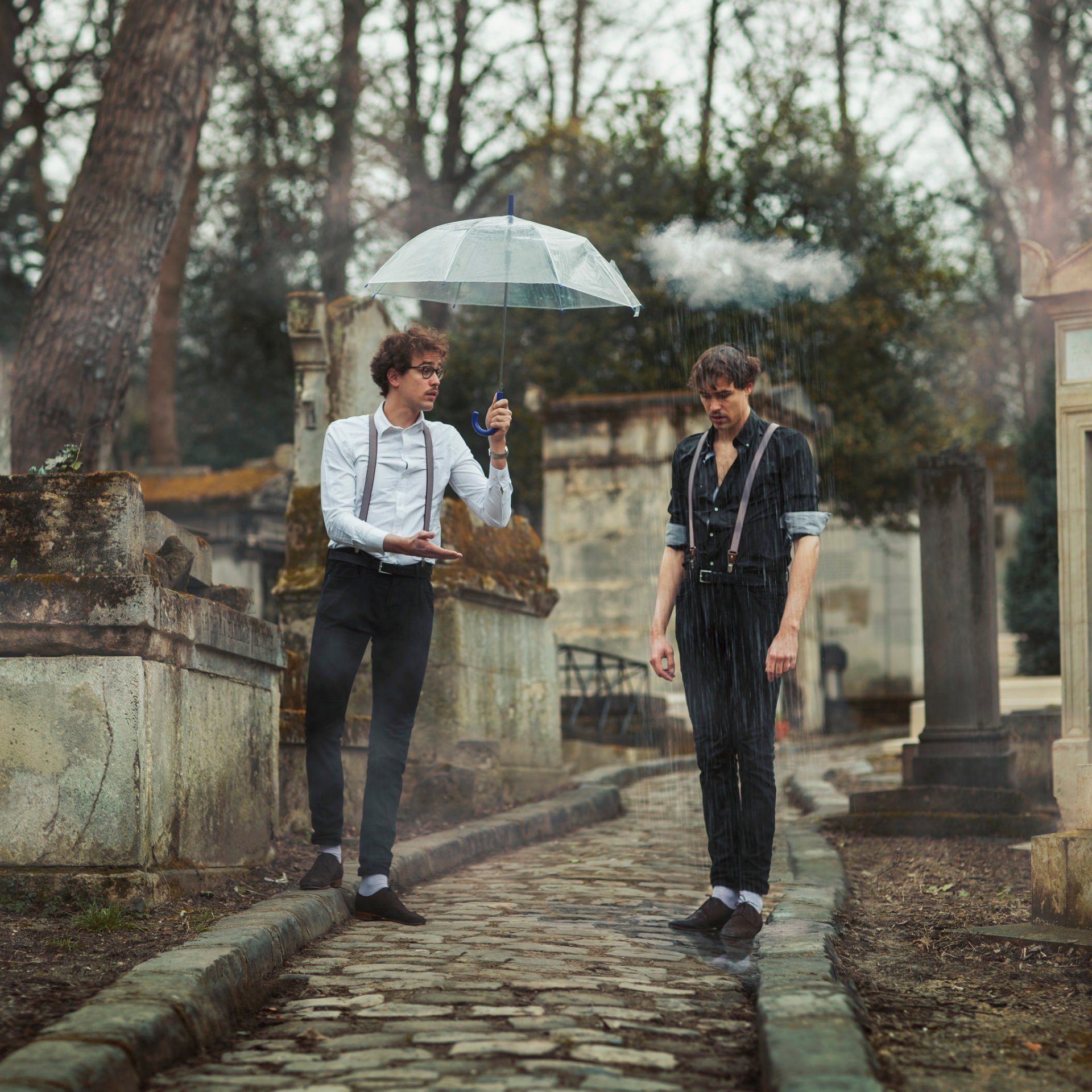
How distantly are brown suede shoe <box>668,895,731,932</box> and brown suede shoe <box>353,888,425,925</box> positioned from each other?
36.5 inches

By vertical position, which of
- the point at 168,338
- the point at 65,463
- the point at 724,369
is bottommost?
the point at 65,463

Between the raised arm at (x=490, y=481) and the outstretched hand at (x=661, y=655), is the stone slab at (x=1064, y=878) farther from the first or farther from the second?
the raised arm at (x=490, y=481)

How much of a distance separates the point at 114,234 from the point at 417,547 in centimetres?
447

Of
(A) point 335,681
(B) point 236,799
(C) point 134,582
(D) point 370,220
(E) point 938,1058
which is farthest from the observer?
(D) point 370,220

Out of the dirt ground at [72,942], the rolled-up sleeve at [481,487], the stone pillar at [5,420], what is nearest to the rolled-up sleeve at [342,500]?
the rolled-up sleeve at [481,487]

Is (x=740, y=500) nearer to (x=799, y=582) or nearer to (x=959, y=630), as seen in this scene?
(x=799, y=582)

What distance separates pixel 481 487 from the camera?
497cm

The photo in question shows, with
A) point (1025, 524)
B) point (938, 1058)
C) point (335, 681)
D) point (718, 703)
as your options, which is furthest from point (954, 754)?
point (1025, 524)

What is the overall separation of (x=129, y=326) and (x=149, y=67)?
1595mm

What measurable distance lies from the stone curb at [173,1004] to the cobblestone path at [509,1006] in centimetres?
7

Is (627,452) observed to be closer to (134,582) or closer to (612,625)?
(612,625)

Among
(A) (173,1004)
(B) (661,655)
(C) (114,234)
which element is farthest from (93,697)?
(C) (114,234)

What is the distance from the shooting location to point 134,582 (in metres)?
4.27

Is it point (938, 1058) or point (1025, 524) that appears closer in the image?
point (938, 1058)
